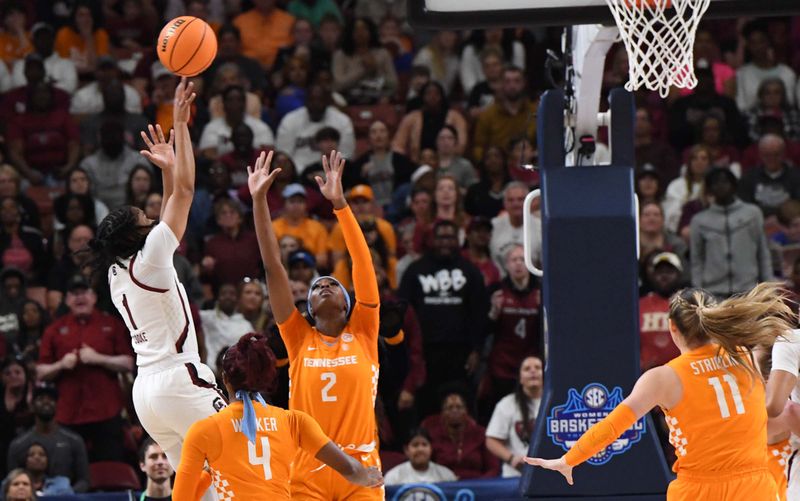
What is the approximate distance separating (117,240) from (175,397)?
2.77 feet

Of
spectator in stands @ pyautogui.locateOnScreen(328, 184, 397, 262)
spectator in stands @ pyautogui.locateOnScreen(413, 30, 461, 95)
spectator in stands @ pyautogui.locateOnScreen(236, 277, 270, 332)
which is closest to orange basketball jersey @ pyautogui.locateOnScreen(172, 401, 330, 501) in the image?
spectator in stands @ pyautogui.locateOnScreen(236, 277, 270, 332)

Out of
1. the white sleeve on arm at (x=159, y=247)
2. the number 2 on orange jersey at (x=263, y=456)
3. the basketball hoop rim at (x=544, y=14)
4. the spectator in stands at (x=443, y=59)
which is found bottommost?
the number 2 on orange jersey at (x=263, y=456)

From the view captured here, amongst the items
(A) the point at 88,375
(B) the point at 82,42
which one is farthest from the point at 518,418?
(B) the point at 82,42

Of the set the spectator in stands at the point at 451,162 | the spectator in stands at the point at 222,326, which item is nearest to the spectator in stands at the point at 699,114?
the spectator in stands at the point at 451,162

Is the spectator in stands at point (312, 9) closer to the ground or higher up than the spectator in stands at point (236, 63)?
higher up

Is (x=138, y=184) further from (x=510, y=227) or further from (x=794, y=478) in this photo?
(x=794, y=478)

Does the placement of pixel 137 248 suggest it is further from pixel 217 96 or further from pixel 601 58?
pixel 217 96

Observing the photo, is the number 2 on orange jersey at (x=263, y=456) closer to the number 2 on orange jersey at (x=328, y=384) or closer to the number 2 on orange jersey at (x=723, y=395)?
the number 2 on orange jersey at (x=328, y=384)

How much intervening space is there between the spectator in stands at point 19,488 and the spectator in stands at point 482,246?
4443 mm

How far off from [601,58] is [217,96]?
22.5 ft

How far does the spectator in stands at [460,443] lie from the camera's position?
1146 cm

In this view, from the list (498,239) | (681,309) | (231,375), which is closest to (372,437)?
(231,375)

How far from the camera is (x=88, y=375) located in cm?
1174

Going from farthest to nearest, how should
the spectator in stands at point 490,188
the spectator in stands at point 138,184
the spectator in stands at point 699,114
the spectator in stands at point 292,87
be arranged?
the spectator in stands at point 292,87, the spectator in stands at point 699,114, the spectator in stands at point 490,188, the spectator in stands at point 138,184
